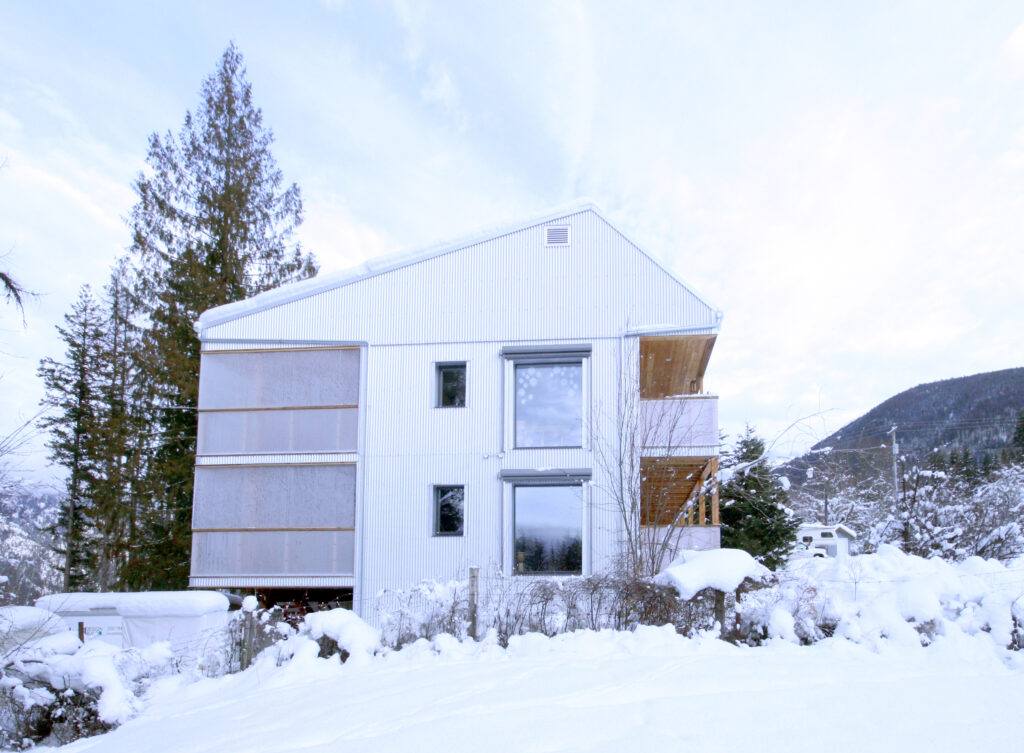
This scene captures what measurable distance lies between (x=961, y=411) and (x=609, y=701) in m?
63.4

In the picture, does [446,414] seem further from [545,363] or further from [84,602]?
[84,602]

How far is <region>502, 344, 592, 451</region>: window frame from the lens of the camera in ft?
50.0

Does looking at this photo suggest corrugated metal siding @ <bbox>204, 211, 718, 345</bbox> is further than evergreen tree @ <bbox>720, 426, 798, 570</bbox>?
No

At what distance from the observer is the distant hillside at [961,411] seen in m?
48.8

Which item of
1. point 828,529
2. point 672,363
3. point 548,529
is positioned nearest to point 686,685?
point 548,529

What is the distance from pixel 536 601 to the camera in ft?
29.1

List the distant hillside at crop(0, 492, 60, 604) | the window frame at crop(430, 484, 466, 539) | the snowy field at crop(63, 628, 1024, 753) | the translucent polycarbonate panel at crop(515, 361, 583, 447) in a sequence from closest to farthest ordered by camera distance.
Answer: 1. the snowy field at crop(63, 628, 1024, 753)
2. the distant hillside at crop(0, 492, 60, 604)
3. the window frame at crop(430, 484, 466, 539)
4. the translucent polycarbonate panel at crop(515, 361, 583, 447)

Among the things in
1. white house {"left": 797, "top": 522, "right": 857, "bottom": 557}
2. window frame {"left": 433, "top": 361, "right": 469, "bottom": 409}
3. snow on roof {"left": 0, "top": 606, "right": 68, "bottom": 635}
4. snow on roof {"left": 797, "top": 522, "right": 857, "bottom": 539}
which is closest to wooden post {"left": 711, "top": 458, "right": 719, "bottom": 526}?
window frame {"left": 433, "top": 361, "right": 469, "bottom": 409}

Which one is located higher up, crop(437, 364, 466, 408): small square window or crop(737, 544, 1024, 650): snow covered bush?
crop(437, 364, 466, 408): small square window

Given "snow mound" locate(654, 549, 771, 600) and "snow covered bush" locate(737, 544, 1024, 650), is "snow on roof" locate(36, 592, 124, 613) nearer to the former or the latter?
"snow mound" locate(654, 549, 771, 600)

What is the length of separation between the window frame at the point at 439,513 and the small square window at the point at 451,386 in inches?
60.1

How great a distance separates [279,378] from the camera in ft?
54.2

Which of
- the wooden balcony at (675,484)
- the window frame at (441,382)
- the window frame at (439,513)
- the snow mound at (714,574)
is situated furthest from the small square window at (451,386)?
the snow mound at (714,574)

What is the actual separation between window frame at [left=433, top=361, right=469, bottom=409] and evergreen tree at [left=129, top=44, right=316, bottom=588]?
841 cm
